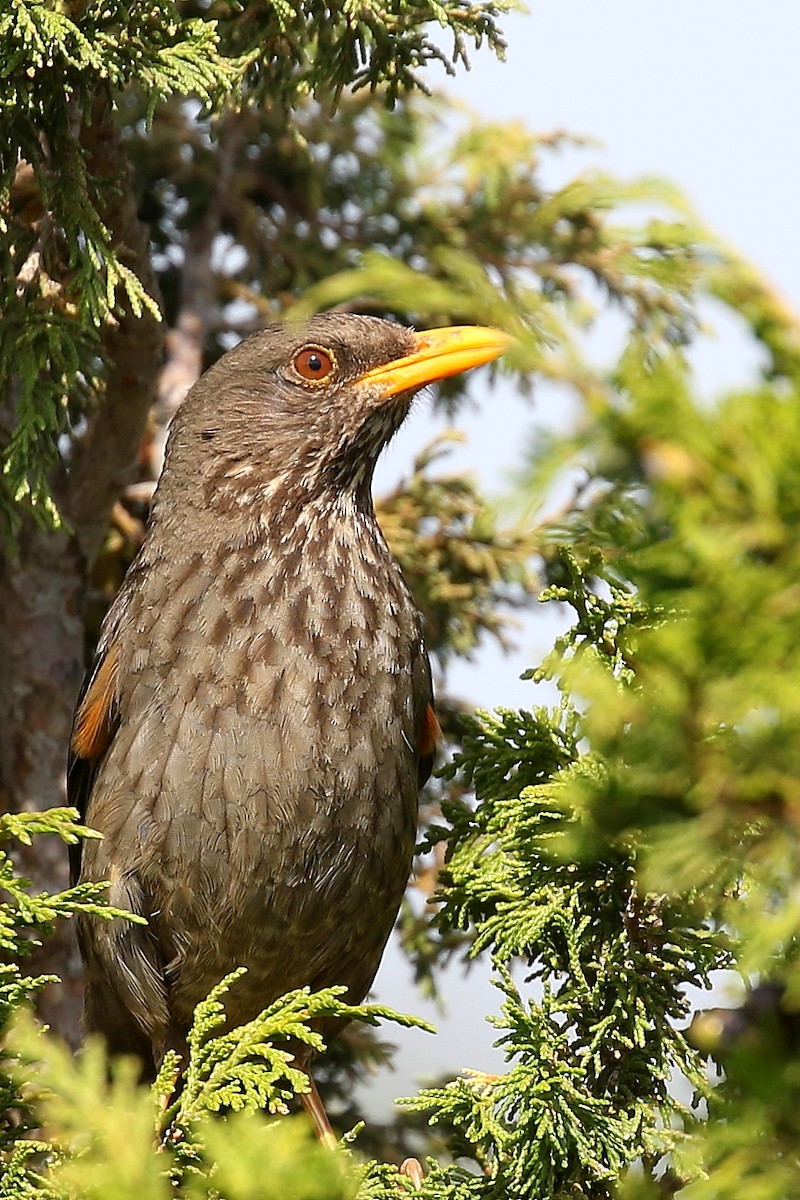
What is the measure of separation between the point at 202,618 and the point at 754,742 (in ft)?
7.44

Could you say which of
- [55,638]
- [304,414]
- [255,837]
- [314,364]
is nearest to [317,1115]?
[255,837]

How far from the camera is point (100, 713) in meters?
3.91

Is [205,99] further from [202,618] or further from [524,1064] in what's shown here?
[524,1064]

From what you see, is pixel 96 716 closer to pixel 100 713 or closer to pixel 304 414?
pixel 100 713

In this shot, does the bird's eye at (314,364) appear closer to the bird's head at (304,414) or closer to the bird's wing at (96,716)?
the bird's head at (304,414)

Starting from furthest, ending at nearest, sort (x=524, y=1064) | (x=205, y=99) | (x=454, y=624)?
(x=454, y=624)
(x=205, y=99)
(x=524, y=1064)

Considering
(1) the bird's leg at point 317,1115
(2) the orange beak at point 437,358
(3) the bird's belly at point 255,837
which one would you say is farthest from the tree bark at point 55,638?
(3) the bird's belly at point 255,837

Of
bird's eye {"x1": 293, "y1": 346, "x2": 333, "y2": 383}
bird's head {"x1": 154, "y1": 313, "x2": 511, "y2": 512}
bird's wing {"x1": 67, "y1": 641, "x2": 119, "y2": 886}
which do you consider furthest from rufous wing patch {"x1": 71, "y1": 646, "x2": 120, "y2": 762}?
bird's eye {"x1": 293, "y1": 346, "x2": 333, "y2": 383}

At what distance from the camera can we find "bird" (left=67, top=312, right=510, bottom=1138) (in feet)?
12.0

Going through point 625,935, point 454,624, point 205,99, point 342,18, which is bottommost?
point 454,624

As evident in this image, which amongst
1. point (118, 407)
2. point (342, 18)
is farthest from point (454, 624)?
point (342, 18)

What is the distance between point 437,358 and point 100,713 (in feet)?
4.54

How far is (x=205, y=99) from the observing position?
3535 mm

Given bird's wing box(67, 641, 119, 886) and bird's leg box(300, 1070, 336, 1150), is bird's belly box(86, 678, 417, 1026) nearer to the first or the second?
bird's wing box(67, 641, 119, 886)
